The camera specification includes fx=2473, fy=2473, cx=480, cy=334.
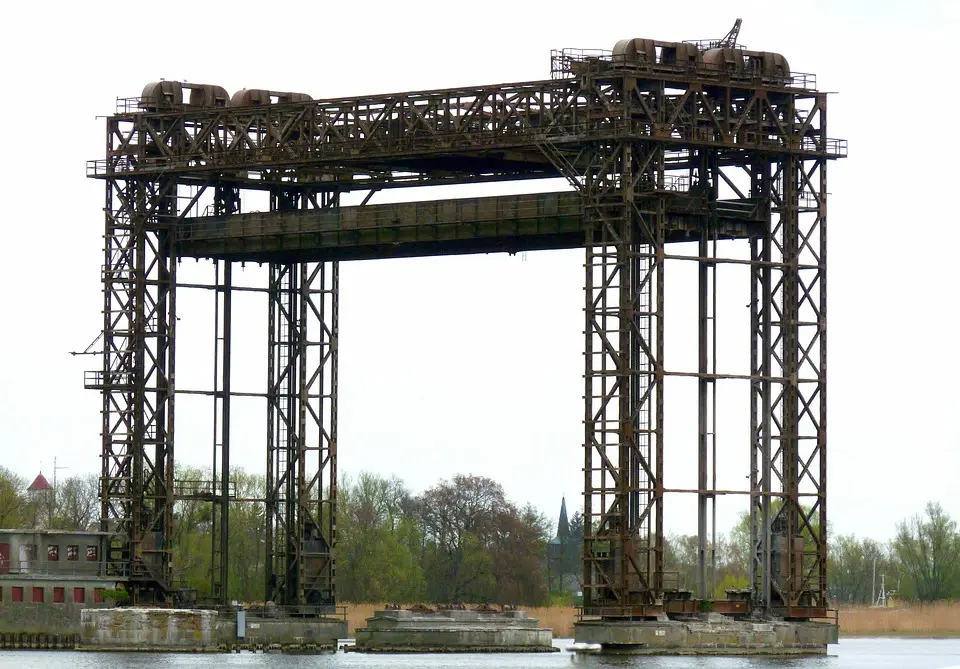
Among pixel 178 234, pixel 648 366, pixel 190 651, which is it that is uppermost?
pixel 178 234

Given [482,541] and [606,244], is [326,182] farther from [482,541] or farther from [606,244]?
[482,541]

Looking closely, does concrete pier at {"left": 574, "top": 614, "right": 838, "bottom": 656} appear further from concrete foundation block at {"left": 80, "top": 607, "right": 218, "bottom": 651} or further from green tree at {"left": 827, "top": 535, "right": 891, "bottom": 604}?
green tree at {"left": 827, "top": 535, "right": 891, "bottom": 604}

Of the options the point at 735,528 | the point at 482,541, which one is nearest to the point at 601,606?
the point at 482,541

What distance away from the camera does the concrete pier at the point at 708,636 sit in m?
84.6

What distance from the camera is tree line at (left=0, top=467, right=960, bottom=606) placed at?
137 m

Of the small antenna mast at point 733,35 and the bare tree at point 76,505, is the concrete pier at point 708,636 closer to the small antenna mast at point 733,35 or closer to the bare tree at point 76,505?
the small antenna mast at point 733,35

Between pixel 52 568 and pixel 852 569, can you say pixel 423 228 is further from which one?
pixel 852 569

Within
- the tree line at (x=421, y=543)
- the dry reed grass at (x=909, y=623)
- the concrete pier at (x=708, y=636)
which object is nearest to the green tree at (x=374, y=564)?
the tree line at (x=421, y=543)

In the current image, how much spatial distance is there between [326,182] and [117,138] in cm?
860

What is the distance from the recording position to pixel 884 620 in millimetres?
127312

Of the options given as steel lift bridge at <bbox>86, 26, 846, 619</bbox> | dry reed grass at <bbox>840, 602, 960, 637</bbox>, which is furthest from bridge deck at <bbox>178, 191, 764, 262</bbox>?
dry reed grass at <bbox>840, 602, 960, 637</bbox>

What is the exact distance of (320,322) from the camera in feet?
334

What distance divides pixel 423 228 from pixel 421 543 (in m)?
64.9

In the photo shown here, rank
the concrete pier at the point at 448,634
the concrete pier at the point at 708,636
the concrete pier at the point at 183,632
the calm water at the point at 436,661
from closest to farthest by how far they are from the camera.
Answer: the calm water at the point at 436,661 → the concrete pier at the point at 708,636 → the concrete pier at the point at 183,632 → the concrete pier at the point at 448,634
